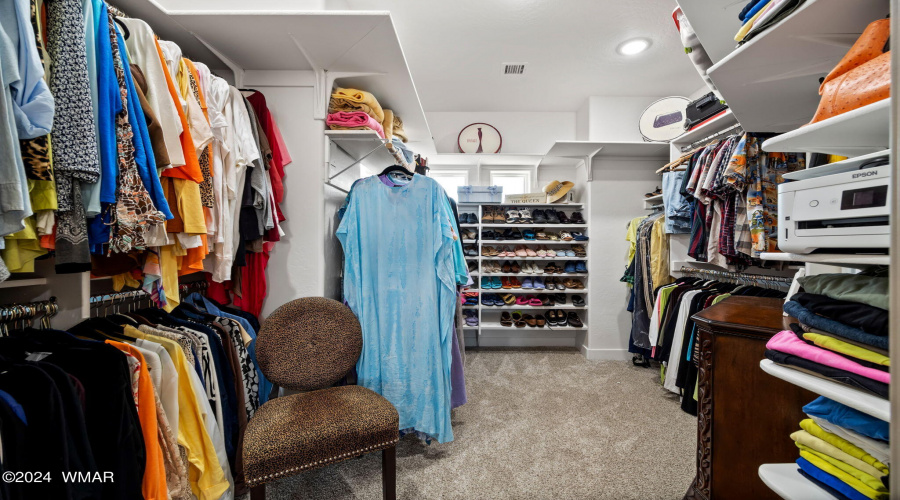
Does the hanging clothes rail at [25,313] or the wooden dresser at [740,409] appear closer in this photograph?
the hanging clothes rail at [25,313]

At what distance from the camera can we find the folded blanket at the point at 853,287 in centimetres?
75

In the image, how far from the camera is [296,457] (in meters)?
1.22

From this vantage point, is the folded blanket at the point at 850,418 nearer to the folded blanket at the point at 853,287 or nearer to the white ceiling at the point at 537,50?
the folded blanket at the point at 853,287

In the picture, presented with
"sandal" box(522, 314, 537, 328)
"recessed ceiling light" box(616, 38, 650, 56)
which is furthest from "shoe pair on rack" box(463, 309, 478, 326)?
"recessed ceiling light" box(616, 38, 650, 56)

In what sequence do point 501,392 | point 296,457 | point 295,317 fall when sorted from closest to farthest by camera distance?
point 296,457 < point 295,317 < point 501,392

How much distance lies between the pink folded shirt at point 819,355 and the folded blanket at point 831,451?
20 centimetres

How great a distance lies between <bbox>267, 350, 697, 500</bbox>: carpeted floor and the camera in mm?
1615

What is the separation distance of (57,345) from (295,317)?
2.38ft

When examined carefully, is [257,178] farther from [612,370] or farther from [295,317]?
[612,370]

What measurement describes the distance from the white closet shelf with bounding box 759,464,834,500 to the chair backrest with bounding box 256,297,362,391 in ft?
4.83

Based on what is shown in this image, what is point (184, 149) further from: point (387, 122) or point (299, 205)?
point (387, 122)

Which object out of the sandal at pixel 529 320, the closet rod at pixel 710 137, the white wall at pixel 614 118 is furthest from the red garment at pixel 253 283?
the white wall at pixel 614 118

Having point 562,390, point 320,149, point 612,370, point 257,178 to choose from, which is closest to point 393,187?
point 320,149

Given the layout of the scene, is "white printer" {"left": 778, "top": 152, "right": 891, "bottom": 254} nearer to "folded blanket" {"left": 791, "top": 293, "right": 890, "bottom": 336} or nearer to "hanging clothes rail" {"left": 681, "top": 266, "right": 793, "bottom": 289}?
"folded blanket" {"left": 791, "top": 293, "right": 890, "bottom": 336}
